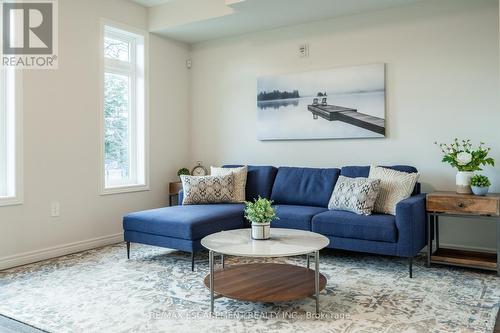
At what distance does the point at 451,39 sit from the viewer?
3930 millimetres

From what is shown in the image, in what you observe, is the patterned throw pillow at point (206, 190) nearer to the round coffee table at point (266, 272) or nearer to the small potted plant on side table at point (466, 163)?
the round coffee table at point (266, 272)

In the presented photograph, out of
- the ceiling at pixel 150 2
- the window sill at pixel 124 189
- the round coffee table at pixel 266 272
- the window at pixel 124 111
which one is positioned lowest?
the round coffee table at pixel 266 272

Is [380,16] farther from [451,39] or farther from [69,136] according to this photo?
[69,136]

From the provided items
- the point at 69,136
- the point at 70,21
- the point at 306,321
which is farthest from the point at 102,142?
the point at 306,321

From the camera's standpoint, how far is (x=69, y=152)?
4094 millimetres

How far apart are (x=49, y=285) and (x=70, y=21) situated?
254 centimetres

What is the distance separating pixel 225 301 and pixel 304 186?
186cm

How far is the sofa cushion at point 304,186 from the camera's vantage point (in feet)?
13.7

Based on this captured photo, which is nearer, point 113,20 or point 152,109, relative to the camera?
point 113,20

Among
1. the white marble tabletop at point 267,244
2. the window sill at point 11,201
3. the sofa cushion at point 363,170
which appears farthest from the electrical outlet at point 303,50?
the window sill at point 11,201

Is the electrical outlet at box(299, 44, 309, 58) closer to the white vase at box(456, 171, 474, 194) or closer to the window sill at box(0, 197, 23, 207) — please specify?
the white vase at box(456, 171, 474, 194)

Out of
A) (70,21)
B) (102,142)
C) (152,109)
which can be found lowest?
(102,142)

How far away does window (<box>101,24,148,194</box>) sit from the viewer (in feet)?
15.1

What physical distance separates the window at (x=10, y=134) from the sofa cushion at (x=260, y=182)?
2.25 m
